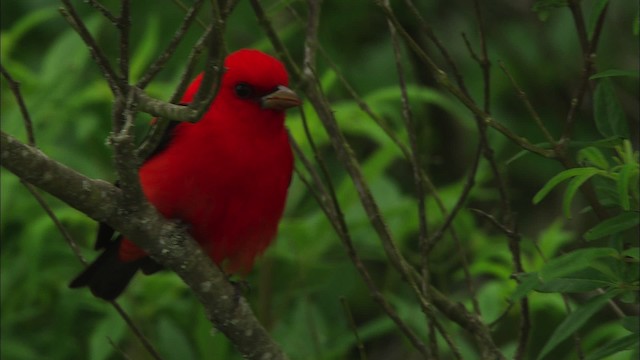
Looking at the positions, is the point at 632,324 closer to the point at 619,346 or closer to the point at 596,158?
the point at 619,346

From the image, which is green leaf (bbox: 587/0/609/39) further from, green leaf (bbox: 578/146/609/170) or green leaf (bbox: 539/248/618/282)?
green leaf (bbox: 539/248/618/282)

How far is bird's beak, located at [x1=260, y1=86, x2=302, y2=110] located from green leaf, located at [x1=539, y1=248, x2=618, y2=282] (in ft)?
4.46

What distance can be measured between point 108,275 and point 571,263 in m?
1.86

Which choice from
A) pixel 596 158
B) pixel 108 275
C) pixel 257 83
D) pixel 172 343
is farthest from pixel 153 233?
pixel 172 343

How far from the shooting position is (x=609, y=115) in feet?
8.04

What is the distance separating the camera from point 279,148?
3420 millimetres

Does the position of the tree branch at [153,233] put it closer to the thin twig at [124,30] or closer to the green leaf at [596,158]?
the thin twig at [124,30]

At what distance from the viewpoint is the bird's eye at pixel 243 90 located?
135 inches

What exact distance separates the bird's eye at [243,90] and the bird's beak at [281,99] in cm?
5

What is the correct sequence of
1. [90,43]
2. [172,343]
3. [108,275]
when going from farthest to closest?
[172,343], [108,275], [90,43]

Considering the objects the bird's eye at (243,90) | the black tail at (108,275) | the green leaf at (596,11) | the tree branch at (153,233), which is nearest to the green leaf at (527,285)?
the green leaf at (596,11)

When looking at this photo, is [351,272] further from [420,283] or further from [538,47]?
[538,47]

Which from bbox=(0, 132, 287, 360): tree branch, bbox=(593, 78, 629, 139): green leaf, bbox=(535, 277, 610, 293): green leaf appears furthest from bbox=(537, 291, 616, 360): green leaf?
bbox=(0, 132, 287, 360): tree branch

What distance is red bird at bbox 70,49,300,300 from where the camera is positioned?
3240 millimetres
